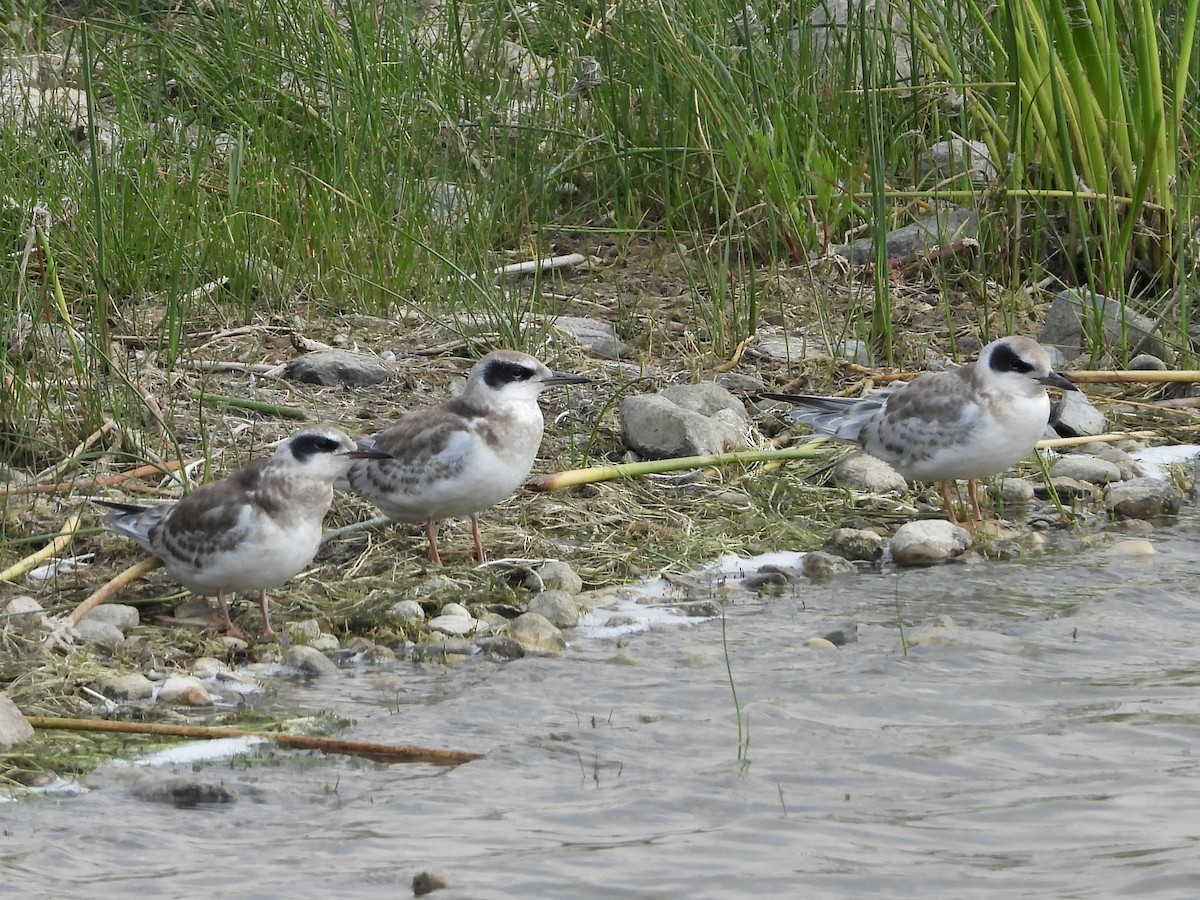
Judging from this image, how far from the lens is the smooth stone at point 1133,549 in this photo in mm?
5793

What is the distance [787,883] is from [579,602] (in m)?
2.09

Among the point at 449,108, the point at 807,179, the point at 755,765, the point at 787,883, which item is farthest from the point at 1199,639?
the point at 449,108

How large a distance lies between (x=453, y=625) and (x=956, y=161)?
4594 mm

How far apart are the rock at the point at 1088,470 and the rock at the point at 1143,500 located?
18 centimetres

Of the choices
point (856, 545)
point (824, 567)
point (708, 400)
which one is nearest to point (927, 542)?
point (856, 545)

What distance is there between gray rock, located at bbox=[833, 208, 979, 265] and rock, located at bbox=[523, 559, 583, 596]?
11.0ft

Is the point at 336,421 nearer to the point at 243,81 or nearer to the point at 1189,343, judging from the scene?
the point at 243,81

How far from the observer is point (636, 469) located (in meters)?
6.14

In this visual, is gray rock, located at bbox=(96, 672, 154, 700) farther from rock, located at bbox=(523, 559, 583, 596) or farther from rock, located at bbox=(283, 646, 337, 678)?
rock, located at bbox=(523, 559, 583, 596)

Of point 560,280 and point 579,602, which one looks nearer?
point 579,602

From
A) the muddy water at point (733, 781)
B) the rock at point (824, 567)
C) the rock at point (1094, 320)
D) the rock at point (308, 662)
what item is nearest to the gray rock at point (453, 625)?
the muddy water at point (733, 781)

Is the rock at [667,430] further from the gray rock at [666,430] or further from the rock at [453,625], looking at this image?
the rock at [453,625]

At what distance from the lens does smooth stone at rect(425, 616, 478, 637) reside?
5.04 m

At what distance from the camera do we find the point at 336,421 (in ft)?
22.3
